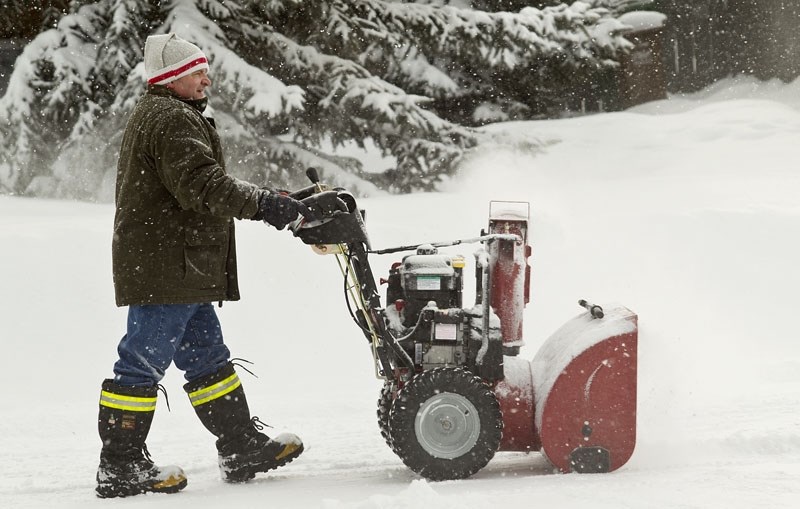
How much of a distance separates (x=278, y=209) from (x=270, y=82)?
685 centimetres

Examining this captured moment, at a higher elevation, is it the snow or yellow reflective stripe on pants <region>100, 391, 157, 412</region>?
the snow

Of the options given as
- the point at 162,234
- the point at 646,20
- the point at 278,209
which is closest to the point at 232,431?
the point at 162,234

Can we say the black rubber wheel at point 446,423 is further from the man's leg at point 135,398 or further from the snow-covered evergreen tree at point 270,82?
the snow-covered evergreen tree at point 270,82

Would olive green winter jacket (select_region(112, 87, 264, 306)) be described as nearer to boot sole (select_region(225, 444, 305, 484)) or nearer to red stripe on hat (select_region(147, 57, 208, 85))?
red stripe on hat (select_region(147, 57, 208, 85))

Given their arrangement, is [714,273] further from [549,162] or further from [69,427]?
[549,162]

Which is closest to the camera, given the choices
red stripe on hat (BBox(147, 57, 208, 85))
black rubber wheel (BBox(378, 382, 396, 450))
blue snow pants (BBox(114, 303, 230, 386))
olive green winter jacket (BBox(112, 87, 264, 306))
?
olive green winter jacket (BBox(112, 87, 264, 306))

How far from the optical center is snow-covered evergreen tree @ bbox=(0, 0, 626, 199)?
33.6 feet

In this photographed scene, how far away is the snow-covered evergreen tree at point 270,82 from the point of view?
33.6 ft

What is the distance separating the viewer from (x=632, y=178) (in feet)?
40.4

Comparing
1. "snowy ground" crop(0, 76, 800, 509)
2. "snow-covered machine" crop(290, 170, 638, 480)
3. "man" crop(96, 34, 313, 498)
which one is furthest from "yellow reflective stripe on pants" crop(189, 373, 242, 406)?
"snow-covered machine" crop(290, 170, 638, 480)

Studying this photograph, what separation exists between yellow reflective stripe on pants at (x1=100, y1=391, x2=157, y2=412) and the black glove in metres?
0.86

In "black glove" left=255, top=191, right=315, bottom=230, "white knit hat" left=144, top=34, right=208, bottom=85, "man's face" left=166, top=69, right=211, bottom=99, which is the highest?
"white knit hat" left=144, top=34, right=208, bottom=85

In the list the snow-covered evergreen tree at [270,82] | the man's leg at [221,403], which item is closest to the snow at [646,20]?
the snow-covered evergreen tree at [270,82]

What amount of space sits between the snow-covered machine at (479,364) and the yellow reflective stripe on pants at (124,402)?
903 mm
